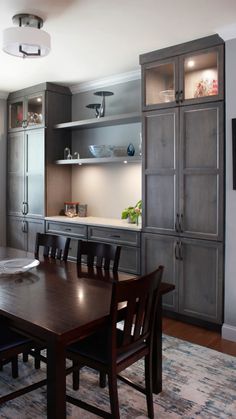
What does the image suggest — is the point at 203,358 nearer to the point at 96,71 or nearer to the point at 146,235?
the point at 146,235

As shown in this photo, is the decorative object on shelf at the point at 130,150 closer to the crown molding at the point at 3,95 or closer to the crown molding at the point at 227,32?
the crown molding at the point at 227,32

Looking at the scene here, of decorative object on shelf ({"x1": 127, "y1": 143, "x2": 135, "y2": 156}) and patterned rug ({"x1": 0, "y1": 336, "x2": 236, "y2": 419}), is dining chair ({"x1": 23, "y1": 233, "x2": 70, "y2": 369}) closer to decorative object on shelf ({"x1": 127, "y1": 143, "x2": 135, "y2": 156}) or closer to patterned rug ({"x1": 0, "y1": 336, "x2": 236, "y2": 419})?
patterned rug ({"x1": 0, "y1": 336, "x2": 236, "y2": 419})

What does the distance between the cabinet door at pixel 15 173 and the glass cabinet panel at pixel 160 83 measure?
2.17 meters

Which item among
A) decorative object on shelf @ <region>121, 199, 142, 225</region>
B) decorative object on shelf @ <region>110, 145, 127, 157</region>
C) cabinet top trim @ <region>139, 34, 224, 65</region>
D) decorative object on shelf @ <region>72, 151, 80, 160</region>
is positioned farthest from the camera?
decorative object on shelf @ <region>72, 151, 80, 160</region>

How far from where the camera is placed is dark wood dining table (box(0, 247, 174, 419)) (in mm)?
1573

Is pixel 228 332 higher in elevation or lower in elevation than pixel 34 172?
lower

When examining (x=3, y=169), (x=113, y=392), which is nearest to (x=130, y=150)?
(x=3, y=169)

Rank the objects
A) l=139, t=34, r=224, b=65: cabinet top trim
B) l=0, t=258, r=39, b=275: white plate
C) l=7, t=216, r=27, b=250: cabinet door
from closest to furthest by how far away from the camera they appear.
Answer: l=0, t=258, r=39, b=275: white plate, l=139, t=34, r=224, b=65: cabinet top trim, l=7, t=216, r=27, b=250: cabinet door

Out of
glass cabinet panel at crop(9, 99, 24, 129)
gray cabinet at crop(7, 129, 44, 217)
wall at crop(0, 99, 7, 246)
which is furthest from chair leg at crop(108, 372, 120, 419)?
glass cabinet panel at crop(9, 99, 24, 129)

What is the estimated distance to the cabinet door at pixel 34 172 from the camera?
482cm

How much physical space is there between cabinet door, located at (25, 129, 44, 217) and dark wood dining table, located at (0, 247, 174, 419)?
2.31 m

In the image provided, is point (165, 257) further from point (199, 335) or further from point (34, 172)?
point (34, 172)

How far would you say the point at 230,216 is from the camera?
3.13 metres

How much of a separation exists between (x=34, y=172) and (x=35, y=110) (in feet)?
2.77
